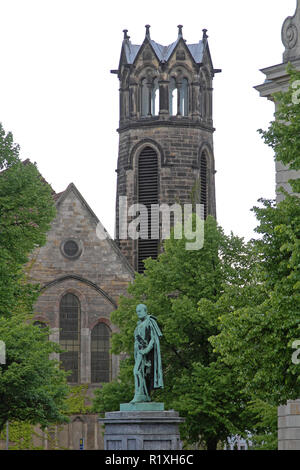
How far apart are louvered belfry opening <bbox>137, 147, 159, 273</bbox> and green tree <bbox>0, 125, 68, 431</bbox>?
2186cm

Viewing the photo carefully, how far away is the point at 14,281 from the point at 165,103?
26837mm

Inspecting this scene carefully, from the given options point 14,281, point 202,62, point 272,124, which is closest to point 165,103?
point 202,62

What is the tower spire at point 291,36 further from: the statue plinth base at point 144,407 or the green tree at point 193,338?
the statue plinth base at point 144,407

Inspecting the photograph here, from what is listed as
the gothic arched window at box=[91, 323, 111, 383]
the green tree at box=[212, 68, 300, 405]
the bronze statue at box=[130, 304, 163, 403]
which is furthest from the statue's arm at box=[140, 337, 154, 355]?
the gothic arched window at box=[91, 323, 111, 383]

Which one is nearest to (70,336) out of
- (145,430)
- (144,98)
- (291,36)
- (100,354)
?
(100,354)

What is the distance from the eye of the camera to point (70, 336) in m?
53.5

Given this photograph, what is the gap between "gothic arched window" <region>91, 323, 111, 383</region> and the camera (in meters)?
53.7

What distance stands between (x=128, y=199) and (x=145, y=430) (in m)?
35.2

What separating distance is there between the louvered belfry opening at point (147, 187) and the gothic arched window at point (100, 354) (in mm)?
5631

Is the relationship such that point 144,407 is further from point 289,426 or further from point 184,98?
point 184,98

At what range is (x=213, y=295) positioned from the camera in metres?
39.4

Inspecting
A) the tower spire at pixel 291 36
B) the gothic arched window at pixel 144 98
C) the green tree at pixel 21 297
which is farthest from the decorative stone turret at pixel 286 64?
the gothic arched window at pixel 144 98

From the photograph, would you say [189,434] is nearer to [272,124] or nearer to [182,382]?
[182,382]

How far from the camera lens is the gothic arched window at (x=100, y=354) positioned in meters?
53.7
